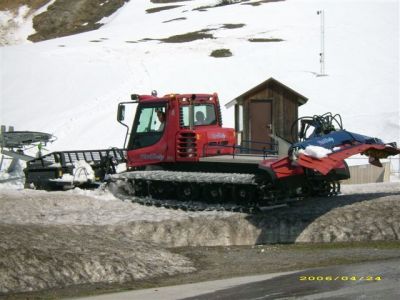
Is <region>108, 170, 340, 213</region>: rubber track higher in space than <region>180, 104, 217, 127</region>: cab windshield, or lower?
lower

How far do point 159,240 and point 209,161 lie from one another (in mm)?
3559

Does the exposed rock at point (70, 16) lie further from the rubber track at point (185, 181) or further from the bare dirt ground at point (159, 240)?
the bare dirt ground at point (159, 240)

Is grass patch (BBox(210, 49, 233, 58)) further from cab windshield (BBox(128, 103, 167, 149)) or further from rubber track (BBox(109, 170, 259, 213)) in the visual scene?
rubber track (BBox(109, 170, 259, 213))

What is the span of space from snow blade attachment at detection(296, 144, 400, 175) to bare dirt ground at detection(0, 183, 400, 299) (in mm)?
1021

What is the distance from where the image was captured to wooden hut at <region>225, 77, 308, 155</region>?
26422mm

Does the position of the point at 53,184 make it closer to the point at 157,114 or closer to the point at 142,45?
the point at 157,114

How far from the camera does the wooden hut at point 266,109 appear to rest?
86.7ft

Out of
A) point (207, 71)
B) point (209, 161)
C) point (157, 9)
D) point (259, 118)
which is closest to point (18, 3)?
point (157, 9)

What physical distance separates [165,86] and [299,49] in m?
15.2

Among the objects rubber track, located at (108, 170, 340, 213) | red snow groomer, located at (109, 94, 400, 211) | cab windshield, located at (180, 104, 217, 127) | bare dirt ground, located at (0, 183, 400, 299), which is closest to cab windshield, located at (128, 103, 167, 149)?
red snow groomer, located at (109, 94, 400, 211)

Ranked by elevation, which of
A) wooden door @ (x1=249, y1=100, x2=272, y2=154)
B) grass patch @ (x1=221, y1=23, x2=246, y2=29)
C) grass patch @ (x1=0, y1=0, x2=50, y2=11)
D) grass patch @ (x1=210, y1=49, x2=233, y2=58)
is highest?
grass patch @ (x1=0, y1=0, x2=50, y2=11)

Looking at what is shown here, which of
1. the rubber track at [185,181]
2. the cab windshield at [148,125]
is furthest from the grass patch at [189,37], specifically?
the rubber track at [185,181]

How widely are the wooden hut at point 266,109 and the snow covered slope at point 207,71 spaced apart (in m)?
9.19

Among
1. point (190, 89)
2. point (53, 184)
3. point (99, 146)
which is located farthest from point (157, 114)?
point (190, 89)
